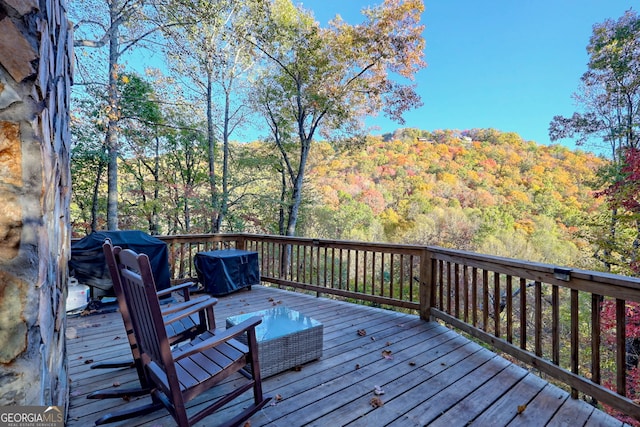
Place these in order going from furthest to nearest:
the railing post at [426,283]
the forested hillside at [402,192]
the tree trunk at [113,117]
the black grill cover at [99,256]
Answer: the forested hillside at [402,192], the tree trunk at [113,117], the black grill cover at [99,256], the railing post at [426,283]

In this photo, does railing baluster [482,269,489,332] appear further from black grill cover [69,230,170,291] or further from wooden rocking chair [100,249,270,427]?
black grill cover [69,230,170,291]

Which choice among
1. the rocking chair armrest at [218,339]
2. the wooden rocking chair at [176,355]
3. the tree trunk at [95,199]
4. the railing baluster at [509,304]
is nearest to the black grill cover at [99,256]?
the wooden rocking chair at [176,355]

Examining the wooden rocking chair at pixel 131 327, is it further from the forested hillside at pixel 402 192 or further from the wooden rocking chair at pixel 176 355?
the forested hillside at pixel 402 192

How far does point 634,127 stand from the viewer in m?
7.66

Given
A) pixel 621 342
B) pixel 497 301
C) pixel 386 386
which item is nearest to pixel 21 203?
pixel 386 386

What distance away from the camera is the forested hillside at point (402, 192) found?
9.95 meters

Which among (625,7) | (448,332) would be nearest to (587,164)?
(625,7)

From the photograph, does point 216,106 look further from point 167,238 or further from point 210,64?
point 167,238

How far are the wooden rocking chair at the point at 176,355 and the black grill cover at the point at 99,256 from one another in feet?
7.55

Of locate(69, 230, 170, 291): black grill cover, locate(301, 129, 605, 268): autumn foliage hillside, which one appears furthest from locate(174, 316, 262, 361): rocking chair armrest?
locate(301, 129, 605, 268): autumn foliage hillside

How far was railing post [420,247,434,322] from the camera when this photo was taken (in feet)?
11.5

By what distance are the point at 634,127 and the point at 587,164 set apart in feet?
6.75

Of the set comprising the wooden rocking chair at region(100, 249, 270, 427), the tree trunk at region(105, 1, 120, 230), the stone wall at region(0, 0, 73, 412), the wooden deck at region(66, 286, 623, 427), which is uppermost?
the tree trunk at region(105, 1, 120, 230)

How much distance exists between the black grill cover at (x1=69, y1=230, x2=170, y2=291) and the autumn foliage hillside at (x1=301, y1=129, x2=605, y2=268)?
8.47 metres
